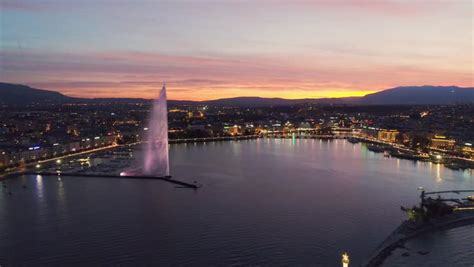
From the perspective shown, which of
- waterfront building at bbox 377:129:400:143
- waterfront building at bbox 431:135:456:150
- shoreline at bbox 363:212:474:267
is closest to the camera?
shoreline at bbox 363:212:474:267

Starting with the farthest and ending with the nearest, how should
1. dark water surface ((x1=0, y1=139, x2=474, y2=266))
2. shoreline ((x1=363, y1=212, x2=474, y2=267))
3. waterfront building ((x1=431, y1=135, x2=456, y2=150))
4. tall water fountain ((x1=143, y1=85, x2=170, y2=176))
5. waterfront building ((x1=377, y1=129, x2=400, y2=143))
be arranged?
1. waterfront building ((x1=377, y1=129, x2=400, y2=143))
2. waterfront building ((x1=431, y1=135, x2=456, y2=150))
3. tall water fountain ((x1=143, y1=85, x2=170, y2=176))
4. dark water surface ((x1=0, y1=139, x2=474, y2=266))
5. shoreline ((x1=363, y1=212, x2=474, y2=267))

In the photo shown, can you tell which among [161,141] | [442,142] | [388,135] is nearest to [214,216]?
[161,141]

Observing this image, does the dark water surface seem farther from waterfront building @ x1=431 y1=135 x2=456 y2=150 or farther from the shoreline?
waterfront building @ x1=431 y1=135 x2=456 y2=150

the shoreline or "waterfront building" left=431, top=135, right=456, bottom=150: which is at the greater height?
"waterfront building" left=431, top=135, right=456, bottom=150

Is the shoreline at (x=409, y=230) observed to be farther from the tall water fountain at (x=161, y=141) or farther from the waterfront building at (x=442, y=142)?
the waterfront building at (x=442, y=142)

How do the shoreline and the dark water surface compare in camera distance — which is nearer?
the shoreline

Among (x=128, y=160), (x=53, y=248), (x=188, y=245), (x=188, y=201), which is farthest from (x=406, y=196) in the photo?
(x=128, y=160)

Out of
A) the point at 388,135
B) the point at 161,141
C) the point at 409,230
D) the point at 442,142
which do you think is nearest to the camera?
the point at 409,230

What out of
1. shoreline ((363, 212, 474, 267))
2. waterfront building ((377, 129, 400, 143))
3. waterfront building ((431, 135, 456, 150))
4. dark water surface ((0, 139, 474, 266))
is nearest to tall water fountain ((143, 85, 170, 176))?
dark water surface ((0, 139, 474, 266))

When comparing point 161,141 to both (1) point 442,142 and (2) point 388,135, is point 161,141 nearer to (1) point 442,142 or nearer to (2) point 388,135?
(1) point 442,142
